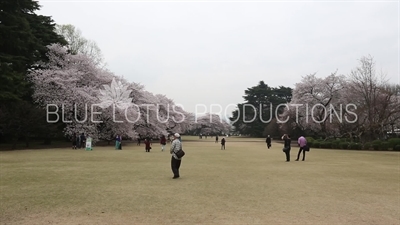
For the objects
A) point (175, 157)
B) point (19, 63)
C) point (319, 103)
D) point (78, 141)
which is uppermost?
point (19, 63)

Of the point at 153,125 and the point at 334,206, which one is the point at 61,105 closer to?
the point at 153,125

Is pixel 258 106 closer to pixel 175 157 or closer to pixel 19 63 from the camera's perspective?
pixel 19 63

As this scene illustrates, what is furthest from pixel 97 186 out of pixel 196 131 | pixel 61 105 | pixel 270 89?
pixel 196 131

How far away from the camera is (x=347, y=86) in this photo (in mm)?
41656

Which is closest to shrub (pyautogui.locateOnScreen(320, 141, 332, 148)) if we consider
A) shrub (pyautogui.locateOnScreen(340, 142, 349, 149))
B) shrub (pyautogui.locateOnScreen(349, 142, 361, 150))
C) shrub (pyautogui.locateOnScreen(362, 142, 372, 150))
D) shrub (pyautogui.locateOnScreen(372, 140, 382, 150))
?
shrub (pyautogui.locateOnScreen(340, 142, 349, 149))

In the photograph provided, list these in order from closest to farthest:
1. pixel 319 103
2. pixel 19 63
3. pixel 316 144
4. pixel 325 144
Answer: pixel 19 63 < pixel 325 144 < pixel 316 144 < pixel 319 103

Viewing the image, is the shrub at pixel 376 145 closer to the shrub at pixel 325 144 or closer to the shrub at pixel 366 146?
the shrub at pixel 366 146

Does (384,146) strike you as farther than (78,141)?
Yes

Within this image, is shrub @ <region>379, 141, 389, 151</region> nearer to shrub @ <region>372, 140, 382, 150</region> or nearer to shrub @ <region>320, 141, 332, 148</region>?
shrub @ <region>372, 140, 382, 150</region>

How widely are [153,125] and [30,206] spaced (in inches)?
1500

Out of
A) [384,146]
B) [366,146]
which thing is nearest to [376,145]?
[384,146]

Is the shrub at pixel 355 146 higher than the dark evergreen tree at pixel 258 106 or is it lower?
lower

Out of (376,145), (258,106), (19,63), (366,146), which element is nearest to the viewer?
(19,63)

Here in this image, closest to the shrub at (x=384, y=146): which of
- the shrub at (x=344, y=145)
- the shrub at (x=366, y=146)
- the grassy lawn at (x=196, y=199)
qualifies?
the shrub at (x=366, y=146)
